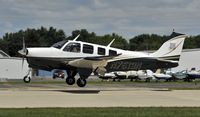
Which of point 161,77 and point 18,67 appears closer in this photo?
point 161,77

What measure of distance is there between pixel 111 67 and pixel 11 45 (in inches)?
4366

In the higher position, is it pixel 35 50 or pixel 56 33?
pixel 56 33

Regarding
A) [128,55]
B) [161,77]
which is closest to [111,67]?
[128,55]

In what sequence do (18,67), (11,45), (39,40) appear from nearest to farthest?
(18,67)
(11,45)
(39,40)

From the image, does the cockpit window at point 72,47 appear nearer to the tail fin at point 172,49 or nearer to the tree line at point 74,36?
the tail fin at point 172,49

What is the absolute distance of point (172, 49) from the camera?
105 feet

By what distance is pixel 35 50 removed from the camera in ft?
93.0

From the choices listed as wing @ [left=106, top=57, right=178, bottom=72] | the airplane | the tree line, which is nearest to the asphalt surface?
Answer: the airplane

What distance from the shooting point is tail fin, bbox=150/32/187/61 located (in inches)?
1253

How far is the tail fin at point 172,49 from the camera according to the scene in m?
31.8

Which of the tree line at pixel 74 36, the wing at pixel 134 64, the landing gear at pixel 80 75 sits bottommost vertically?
the landing gear at pixel 80 75

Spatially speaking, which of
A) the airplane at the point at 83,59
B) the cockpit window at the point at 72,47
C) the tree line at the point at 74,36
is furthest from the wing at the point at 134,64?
the tree line at the point at 74,36
